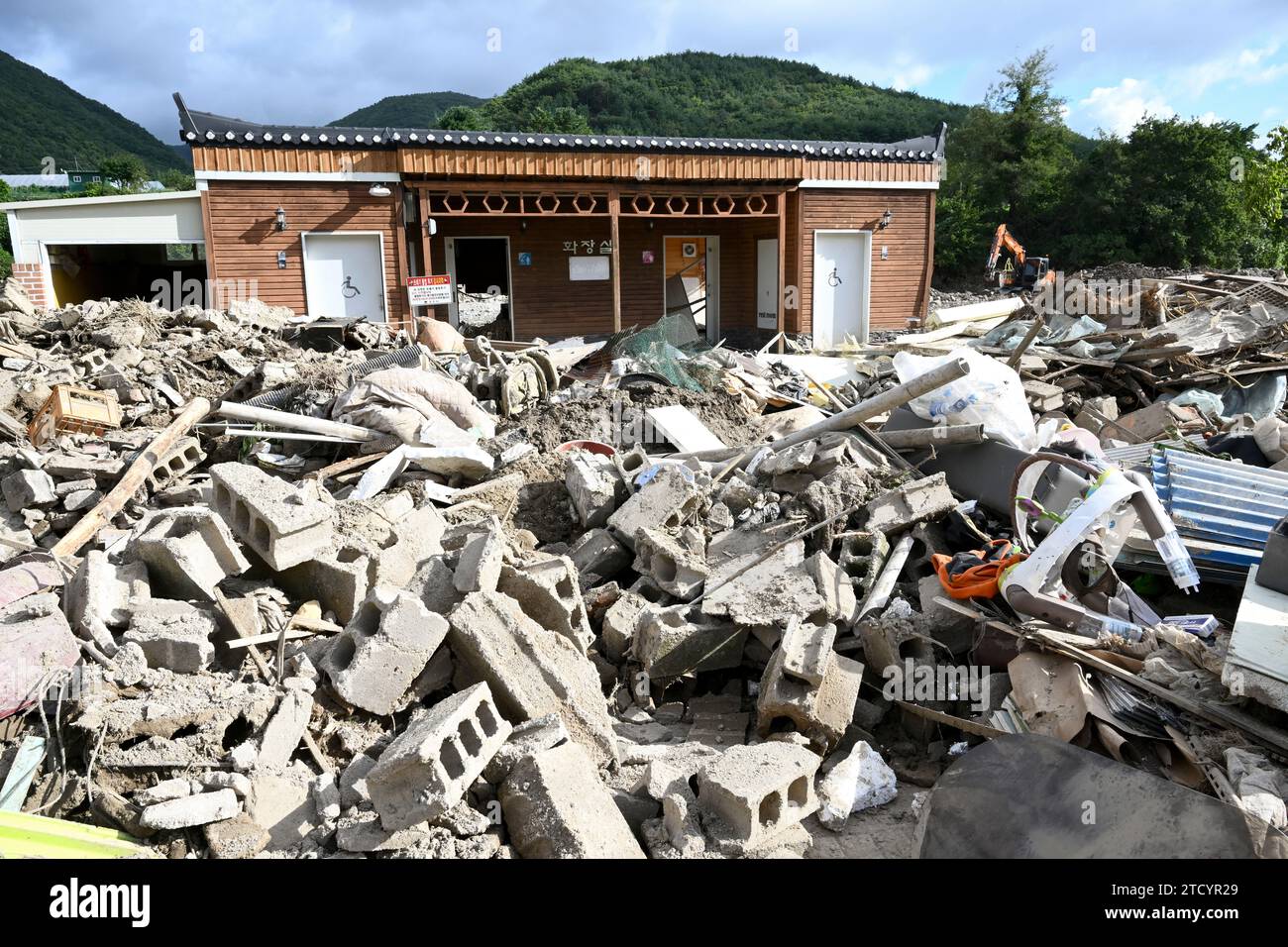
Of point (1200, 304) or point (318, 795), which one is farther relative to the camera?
point (1200, 304)

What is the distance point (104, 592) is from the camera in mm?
4609

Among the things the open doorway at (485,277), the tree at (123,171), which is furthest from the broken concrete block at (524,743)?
the tree at (123,171)

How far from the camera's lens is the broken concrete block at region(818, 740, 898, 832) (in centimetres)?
410

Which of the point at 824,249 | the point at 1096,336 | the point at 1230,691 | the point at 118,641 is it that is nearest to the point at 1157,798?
the point at 1230,691

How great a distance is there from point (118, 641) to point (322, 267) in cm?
1252

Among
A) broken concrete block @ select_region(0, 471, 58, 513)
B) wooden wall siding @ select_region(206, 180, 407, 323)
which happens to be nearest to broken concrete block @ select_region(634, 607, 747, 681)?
broken concrete block @ select_region(0, 471, 58, 513)

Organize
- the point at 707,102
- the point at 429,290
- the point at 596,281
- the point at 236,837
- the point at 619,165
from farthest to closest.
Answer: the point at 707,102
the point at 596,281
the point at 619,165
the point at 429,290
the point at 236,837

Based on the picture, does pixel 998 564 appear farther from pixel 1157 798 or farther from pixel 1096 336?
pixel 1096 336

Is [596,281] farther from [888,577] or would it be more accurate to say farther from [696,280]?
[888,577]

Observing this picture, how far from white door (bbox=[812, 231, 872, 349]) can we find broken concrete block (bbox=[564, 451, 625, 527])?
12984 mm

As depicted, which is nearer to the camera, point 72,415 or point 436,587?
point 436,587

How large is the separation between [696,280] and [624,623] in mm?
16254

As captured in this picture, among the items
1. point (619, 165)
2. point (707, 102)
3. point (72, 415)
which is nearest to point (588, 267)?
point (619, 165)

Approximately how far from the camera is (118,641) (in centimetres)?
447
